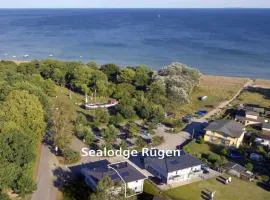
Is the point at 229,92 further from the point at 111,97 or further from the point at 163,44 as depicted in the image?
the point at 163,44

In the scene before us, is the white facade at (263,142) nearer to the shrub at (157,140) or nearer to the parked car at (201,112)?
the parked car at (201,112)

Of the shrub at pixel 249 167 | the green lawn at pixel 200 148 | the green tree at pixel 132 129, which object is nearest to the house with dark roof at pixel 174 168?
the green lawn at pixel 200 148

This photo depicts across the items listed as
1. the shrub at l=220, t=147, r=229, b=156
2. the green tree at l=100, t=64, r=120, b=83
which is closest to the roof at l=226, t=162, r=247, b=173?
the shrub at l=220, t=147, r=229, b=156

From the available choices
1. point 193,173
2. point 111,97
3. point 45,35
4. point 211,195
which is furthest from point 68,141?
point 45,35

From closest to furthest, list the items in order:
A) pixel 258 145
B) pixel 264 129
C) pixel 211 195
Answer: pixel 211 195 → pixel 258 145 → pixel 264 129

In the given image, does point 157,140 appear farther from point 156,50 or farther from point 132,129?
point 156,50

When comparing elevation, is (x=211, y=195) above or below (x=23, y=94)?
below

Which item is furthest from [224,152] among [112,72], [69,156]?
[112,72]
